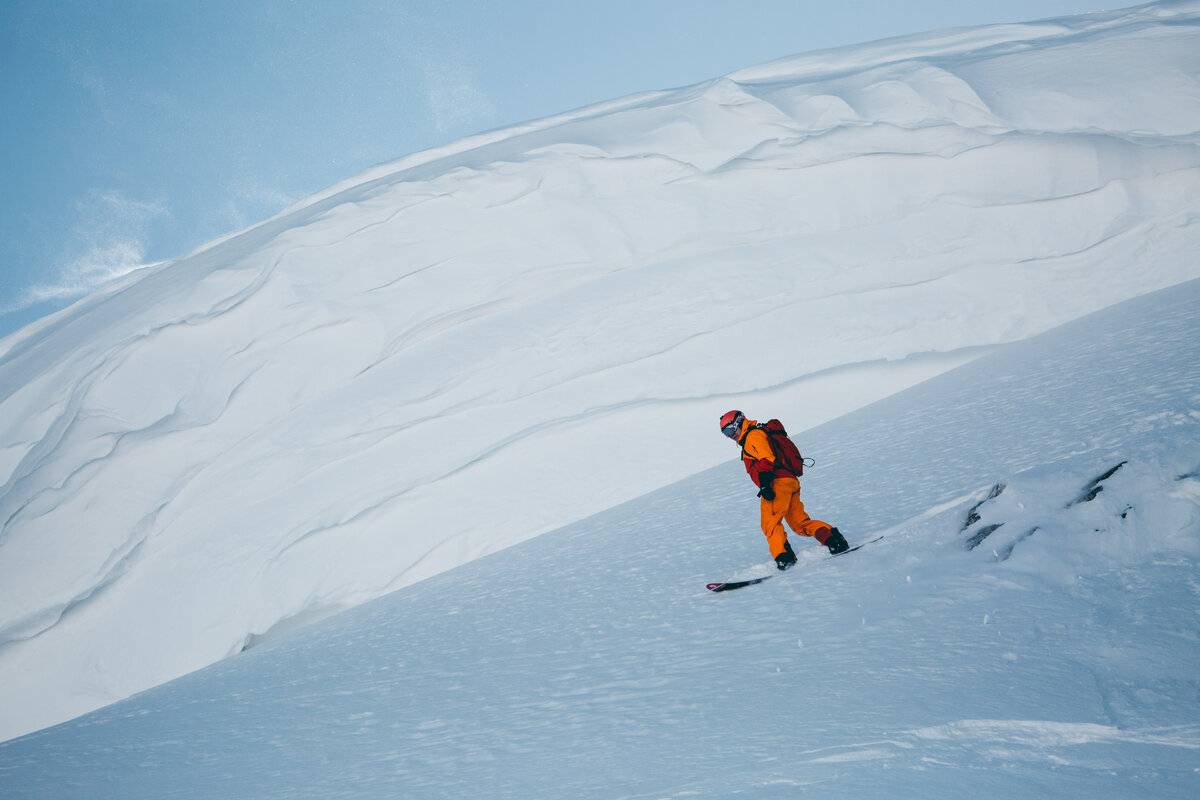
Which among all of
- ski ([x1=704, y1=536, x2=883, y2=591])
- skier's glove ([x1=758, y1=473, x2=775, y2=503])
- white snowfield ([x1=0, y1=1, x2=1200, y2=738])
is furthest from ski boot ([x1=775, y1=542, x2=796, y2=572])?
white snowfield ([x1=0, y1=1, x2=1200, y2=738])

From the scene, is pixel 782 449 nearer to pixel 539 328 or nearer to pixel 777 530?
pixel 777 530

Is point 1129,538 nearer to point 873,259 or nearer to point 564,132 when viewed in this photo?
point 873,259

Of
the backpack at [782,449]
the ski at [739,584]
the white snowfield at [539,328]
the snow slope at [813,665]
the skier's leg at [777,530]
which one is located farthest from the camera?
the white snowfield at [539,328]

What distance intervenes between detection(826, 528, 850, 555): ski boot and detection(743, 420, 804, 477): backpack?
30 centimetres

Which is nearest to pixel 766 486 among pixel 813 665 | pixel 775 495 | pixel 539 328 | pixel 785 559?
pixel 775 495

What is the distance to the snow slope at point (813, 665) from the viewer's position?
5.23 feet

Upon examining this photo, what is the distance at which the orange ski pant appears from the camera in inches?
122

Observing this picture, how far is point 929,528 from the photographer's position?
2846mm

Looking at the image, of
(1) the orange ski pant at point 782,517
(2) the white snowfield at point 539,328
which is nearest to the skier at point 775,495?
(1) the orange ski pant at point 782,517

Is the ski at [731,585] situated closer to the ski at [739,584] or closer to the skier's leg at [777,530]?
the ski at [739,584]

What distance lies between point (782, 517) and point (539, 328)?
12.1 ft

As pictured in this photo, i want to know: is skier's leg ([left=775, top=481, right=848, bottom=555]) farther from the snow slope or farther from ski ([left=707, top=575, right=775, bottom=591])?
ski ([left=707, top=575, right=775, bottom=591])

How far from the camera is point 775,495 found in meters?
3.13

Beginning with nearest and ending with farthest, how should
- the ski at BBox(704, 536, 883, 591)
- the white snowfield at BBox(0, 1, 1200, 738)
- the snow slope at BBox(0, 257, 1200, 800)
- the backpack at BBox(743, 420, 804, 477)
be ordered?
the snow slope at BBox(0, 257, 1200, 800), the ski at BBox(704, 536, 883, 591), the backpack at BBox(743, 420, 804, 477), the white snowfield at BBox(0, 1, 1200, 738)
